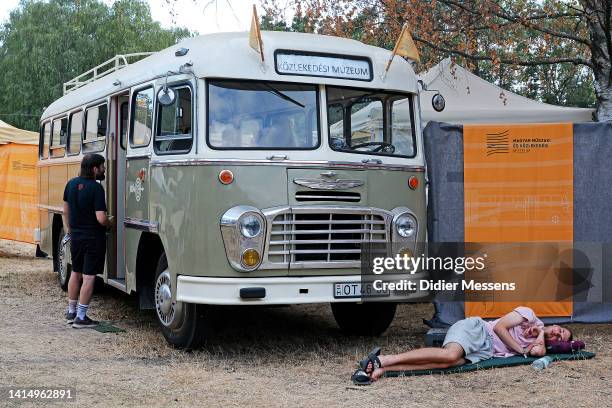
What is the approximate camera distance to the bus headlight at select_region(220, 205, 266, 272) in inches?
292

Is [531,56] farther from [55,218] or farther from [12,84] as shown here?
[12,84]

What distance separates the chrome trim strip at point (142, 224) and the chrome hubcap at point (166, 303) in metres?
0.44

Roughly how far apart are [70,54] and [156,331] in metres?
35.6

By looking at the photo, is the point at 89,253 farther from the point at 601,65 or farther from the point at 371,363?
the point at 601,65

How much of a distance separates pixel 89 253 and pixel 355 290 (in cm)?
313

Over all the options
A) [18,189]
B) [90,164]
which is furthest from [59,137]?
[18,189]

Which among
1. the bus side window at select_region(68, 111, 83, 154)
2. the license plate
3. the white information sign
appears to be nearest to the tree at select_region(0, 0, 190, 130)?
the bus side window at select_region(68, 111, 83, 154)

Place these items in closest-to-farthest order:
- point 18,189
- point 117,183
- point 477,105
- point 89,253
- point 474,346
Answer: point 474,346 → point 89,253 → point 117,183 → point 477,105 → point 18,189

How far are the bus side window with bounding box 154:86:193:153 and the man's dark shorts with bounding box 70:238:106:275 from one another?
1598 millimetres

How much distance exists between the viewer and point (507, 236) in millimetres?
8727

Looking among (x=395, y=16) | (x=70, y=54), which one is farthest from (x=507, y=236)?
(x=70, y=54)

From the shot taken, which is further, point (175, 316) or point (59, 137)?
point (59, 137)

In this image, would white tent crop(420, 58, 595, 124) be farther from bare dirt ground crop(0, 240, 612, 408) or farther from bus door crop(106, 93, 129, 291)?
bus door crop(106, 93, 129, 291)

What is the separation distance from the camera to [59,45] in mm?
42750
